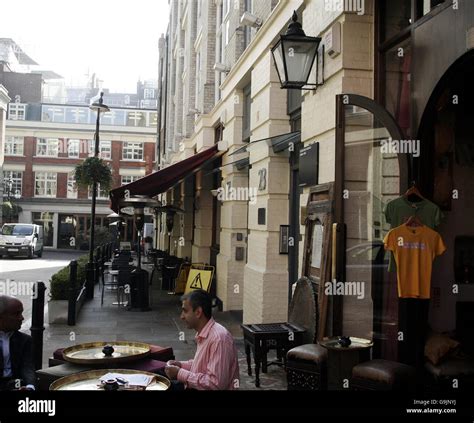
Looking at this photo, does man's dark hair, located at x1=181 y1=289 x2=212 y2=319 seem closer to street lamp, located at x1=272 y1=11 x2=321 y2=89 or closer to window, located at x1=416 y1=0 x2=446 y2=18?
window, located at x1=416 y1=0 x2=446 y2=18

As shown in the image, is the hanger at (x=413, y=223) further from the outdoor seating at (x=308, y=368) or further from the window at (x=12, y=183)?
the window at (x=12, y=183)

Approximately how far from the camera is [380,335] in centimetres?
557

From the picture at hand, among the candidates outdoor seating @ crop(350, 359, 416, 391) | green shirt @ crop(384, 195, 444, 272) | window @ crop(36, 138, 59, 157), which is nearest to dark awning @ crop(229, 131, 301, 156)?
green shirt @ crop(384, 195, 444, 272)

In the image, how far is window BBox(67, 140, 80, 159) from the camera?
48.8 metres

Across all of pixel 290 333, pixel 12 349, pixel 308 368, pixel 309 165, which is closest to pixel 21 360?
pixel 12 349

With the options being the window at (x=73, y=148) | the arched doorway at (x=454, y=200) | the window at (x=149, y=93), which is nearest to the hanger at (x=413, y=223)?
the arched doorway at (x=454, y=200)

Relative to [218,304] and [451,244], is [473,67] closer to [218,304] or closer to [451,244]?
[451,244]

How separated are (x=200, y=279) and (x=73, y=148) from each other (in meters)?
39.7

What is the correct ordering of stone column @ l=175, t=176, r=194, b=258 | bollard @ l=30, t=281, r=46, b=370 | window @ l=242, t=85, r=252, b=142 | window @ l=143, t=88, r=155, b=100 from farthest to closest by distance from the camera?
window @ l=143, t=88, r=155, b=100 → stone column @ l=175, t=176, r=194, b=258 → window @ l=242, t=85, r=252, b=142 → bollard @ l=30, t=281, r=46, b=370

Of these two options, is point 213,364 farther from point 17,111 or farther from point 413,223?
point 17,111

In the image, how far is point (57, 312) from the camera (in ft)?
35.8

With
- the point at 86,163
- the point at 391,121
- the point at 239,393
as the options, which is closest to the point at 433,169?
the point at 391,121

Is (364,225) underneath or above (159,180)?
underneath

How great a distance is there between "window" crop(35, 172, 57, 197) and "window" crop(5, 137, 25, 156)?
2294 mm
